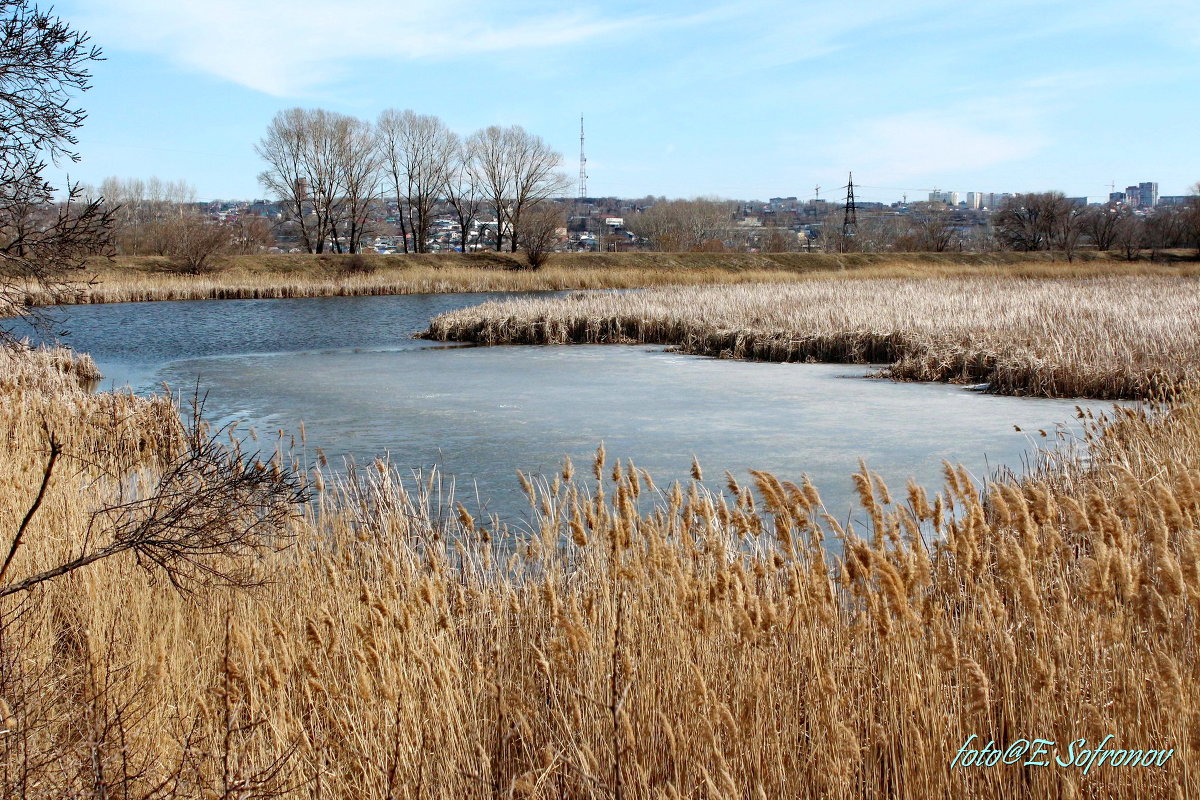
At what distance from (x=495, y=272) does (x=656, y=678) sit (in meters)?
43.7

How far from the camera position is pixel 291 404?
12906 mm

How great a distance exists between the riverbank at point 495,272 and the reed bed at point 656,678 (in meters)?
33.4

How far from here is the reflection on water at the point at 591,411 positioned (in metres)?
8.55

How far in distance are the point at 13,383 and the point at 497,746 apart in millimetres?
9788

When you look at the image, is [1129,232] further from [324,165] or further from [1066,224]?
[324,165]

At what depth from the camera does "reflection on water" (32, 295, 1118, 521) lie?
28.0 feet

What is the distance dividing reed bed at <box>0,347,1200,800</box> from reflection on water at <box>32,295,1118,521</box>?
2613mm

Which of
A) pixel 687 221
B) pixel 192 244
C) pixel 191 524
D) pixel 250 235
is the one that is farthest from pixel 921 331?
pixel 687 221

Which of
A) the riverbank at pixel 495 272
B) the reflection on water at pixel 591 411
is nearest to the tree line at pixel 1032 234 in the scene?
the riverbank at pixel 495 272

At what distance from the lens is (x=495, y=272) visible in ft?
152

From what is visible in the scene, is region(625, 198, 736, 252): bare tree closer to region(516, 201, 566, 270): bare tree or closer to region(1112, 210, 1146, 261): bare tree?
region(516, 201, 566, 270): bare tree

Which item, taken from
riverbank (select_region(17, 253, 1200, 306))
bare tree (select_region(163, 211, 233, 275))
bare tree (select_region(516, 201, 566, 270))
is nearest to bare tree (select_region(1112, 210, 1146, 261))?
riverbank (select_region(17, 253, 1200, 306))

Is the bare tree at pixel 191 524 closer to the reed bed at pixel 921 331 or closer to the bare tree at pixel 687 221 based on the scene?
the reed bed at pixel 921 331

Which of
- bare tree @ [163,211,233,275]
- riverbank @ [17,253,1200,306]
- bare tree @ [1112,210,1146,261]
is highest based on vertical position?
bare tree @ [1112,210,1146,261]
